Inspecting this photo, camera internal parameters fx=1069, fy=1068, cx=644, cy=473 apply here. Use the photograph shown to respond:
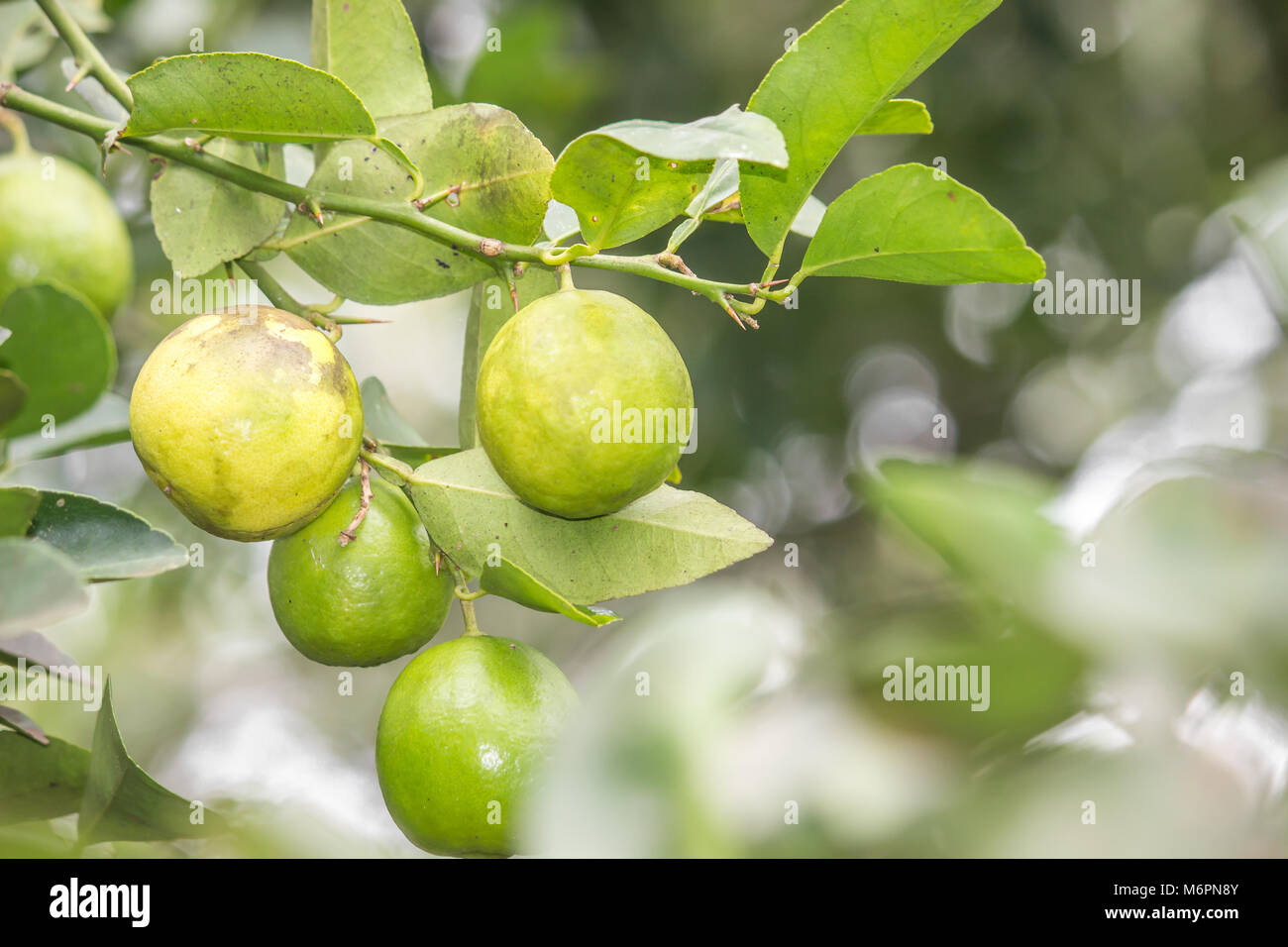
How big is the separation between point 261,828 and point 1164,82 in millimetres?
2675

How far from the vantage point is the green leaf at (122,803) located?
A: 861mm

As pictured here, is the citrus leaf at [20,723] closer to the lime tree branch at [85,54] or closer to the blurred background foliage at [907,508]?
the blurred background foliage at [907,508]

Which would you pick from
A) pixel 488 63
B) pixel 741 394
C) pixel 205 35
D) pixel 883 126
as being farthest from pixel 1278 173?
pixel 741 394

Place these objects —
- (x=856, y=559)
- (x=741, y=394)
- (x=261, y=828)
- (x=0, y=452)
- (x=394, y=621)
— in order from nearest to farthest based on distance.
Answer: (x=261, y=828) < (x=0, y=452) < (x=394, y=621) < (x=741, y=394) < (x=856, y=559)

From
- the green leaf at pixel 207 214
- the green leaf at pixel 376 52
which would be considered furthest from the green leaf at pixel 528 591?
the green leaf at pixel 376 52

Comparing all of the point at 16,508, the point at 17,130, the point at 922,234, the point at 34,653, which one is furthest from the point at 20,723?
the point at 17,130

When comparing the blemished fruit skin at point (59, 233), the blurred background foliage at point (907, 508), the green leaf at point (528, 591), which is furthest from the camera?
the blemished fruit skin at point (59, 233)

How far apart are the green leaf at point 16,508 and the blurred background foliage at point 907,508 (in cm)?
22

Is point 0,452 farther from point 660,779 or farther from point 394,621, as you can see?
point 660,779

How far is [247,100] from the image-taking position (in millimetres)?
852

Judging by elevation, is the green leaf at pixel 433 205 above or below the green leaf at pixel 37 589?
above

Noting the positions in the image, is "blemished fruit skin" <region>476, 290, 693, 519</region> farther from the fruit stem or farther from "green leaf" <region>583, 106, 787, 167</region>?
the fruit stem

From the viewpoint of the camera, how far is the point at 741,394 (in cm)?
285

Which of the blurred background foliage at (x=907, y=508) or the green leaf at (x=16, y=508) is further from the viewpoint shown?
the green leaf at (x=16, y=508)
